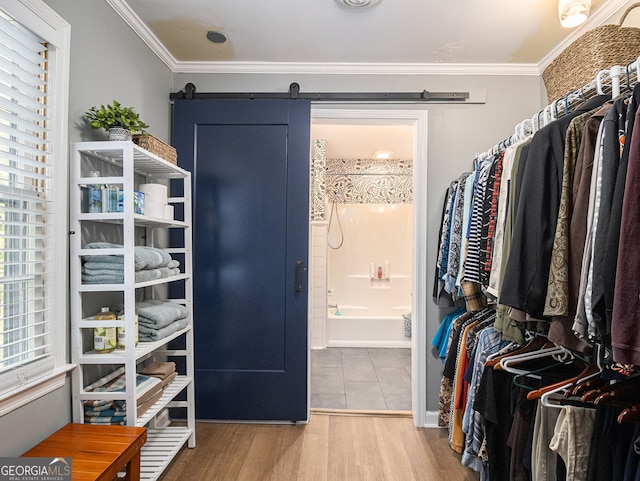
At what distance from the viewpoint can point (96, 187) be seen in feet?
5.73

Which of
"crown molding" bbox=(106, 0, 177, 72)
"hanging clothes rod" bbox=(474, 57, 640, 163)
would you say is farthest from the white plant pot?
"hanging clothes rod" bbox=(474, 57, 640, 163)

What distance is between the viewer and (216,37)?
7.60 ft

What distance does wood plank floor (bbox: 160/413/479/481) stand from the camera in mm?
2082

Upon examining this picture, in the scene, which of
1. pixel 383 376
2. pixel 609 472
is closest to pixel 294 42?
pixel 609 472

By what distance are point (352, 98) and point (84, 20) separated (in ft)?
5.05

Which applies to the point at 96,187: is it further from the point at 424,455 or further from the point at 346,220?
the point at 346,220

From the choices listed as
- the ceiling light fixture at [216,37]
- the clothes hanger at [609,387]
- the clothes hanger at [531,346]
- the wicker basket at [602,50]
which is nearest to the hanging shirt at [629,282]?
the clothes hanger at [609,387]

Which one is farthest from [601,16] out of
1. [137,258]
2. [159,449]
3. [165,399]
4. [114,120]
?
[159,449]

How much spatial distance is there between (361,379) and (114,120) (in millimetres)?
2877

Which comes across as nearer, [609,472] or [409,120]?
[609,472]

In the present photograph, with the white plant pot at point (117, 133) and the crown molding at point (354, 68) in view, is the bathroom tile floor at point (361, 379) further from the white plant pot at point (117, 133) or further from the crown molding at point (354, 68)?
the crown molding at point (354, 68)

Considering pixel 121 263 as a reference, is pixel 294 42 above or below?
above

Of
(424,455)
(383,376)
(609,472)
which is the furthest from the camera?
(383,376)

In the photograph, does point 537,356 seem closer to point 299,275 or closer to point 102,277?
point 299,275
